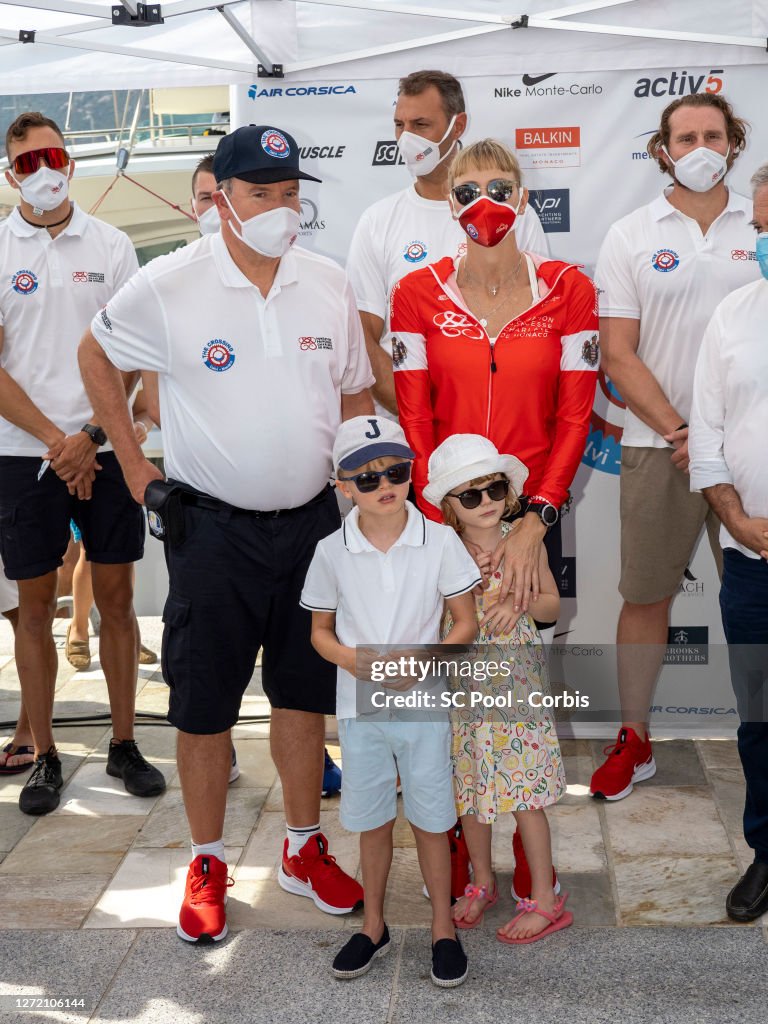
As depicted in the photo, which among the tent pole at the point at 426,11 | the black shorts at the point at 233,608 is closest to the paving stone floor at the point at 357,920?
the black shorts at the point at 233,608

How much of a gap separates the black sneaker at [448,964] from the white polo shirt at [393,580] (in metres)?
0.61

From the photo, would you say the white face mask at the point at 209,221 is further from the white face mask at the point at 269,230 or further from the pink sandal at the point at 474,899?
the pink sandal at the point at 474,899

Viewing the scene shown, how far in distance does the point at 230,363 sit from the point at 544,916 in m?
1.67

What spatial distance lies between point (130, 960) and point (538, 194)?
2988 millimetres

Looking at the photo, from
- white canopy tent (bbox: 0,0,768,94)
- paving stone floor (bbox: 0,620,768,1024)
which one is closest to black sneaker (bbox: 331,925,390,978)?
paving stone floor (bbox: 0,620,768,1024)

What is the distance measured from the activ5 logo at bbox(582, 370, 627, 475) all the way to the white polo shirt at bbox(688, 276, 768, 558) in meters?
1.32

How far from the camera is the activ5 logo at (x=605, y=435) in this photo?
15.1 ft

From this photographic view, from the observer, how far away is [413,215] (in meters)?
3.99

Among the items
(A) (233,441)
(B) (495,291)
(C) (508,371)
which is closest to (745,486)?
(C) (508,371)

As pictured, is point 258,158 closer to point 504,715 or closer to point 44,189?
point 44,189

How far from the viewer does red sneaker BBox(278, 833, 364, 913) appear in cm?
334

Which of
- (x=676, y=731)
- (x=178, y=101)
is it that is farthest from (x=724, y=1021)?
(x=178, y=101)

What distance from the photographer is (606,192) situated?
14.6 feet

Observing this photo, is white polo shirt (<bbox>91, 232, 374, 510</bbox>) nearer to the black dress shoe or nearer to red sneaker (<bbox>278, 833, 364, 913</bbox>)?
red sneaker (<bbox>278, 833, 364, 913</bbox>)
